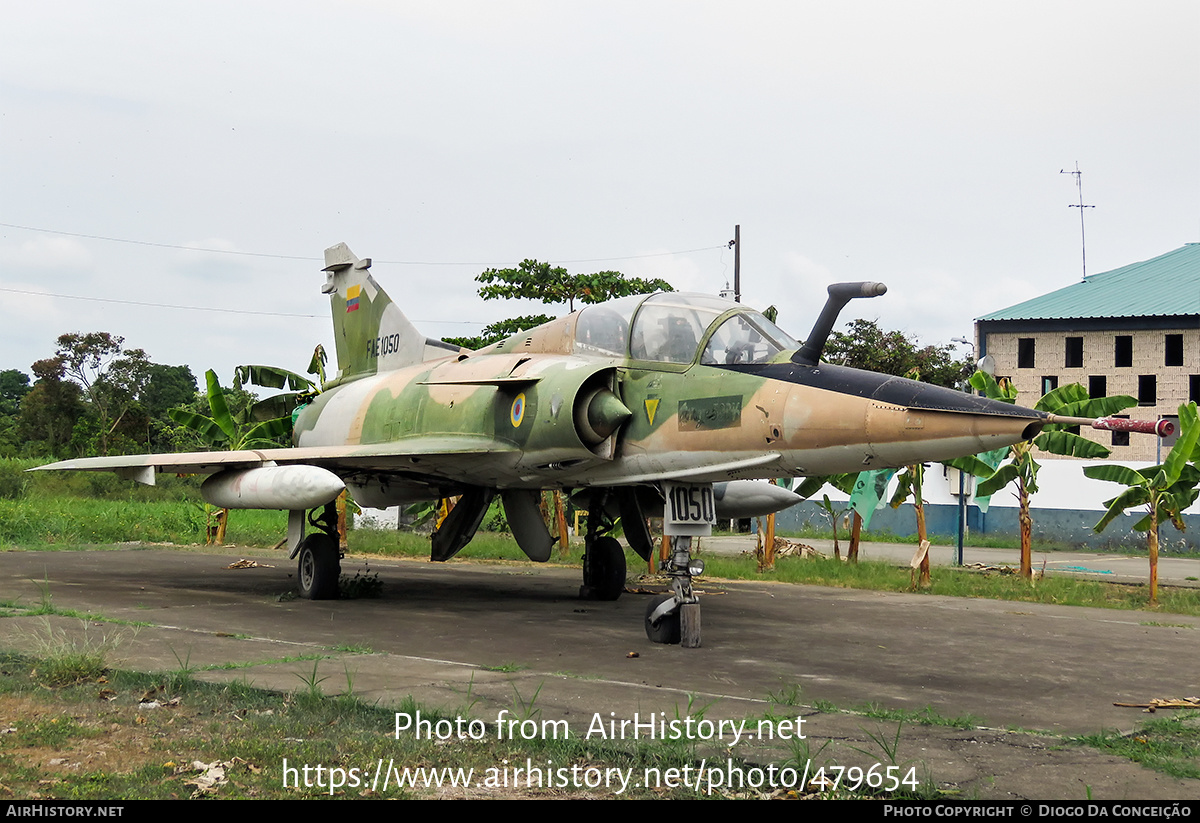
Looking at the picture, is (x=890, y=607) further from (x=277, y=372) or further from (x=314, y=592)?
(x=277, y=372)

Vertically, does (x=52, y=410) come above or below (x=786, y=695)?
above

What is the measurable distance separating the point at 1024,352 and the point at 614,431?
4271 cm

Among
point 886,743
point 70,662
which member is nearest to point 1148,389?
point 886,743

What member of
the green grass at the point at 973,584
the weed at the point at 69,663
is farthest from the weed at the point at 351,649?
the green grass at the point at 973,584

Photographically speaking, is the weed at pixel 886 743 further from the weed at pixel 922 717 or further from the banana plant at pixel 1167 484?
the banana plant at pixel 1167 484

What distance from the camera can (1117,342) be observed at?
45.9 meters

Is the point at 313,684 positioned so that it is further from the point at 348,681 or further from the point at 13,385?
the point at 13,385

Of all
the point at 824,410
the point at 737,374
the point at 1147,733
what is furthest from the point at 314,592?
the point at 1147,733

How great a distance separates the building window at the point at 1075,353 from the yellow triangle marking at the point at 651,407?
42450 mm

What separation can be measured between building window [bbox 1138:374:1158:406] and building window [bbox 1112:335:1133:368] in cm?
87

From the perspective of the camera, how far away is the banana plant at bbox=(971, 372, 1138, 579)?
54.4 feet

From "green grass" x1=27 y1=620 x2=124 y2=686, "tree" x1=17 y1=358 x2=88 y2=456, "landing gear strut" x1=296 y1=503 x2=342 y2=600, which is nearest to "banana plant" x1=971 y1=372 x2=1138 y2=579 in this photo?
"landing gear strut" x1=296 y1=503 x2=342 y2=600

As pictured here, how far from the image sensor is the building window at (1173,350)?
44.6 m

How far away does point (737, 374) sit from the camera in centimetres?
902
